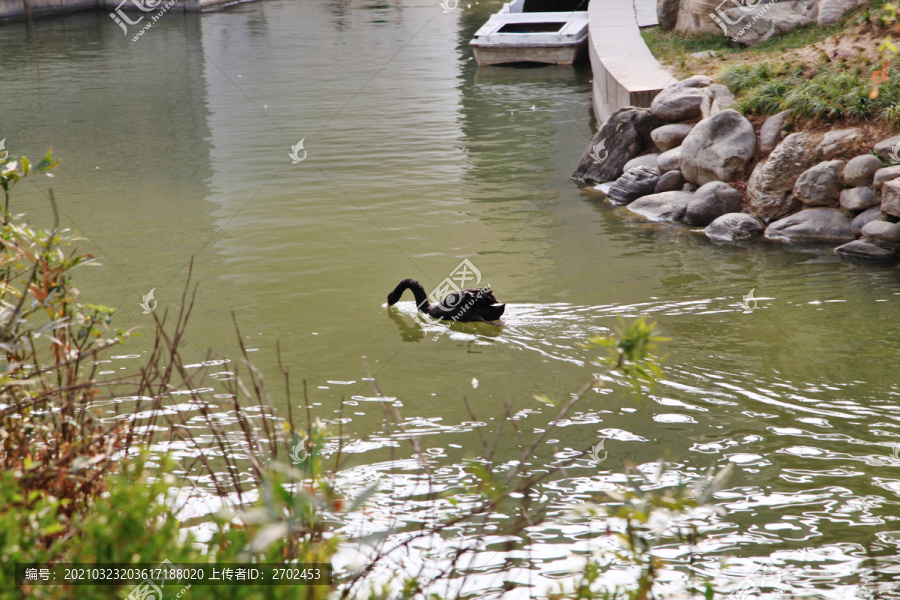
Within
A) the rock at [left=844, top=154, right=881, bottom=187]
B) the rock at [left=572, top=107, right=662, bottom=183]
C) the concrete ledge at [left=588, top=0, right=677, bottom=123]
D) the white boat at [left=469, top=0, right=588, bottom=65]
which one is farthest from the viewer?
the white boat at [left=469, top=0, right=588, bottom=65]

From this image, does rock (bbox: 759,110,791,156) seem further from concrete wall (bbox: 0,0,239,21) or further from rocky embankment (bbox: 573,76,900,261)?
concrete wall (bbox: 0,0,239,21)

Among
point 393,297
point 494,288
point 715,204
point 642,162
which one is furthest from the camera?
point 642,162

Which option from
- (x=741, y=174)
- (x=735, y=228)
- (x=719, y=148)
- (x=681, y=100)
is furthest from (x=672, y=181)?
(x=735, y=228)

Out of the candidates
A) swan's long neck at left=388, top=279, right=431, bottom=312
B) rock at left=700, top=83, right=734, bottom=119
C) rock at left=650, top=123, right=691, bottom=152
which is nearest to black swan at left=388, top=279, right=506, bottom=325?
swan's long neck at left=388, top=279, right=431, bottom=312

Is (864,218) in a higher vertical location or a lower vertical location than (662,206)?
higher

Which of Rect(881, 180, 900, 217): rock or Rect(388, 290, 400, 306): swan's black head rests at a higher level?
Rect(881, 180, 900, 217): rock

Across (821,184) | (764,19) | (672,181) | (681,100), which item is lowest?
(672,181)

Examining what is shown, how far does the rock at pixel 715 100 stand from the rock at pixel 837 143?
5.91ft

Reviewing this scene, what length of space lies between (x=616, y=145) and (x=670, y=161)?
1051 millimetres

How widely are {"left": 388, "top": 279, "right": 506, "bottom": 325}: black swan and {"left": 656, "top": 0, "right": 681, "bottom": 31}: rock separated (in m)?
11.9

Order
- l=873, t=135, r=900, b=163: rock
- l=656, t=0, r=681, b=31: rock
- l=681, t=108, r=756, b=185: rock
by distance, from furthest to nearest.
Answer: l=656, t=0, r=681, b=31: rock < l=681, t=108, r=756, b=185: rock < l=873, t=135, r=900, b=163: rock

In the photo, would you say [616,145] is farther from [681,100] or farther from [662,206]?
[662,206]

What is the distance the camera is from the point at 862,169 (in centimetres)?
888

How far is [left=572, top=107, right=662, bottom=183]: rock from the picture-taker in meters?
11.8
